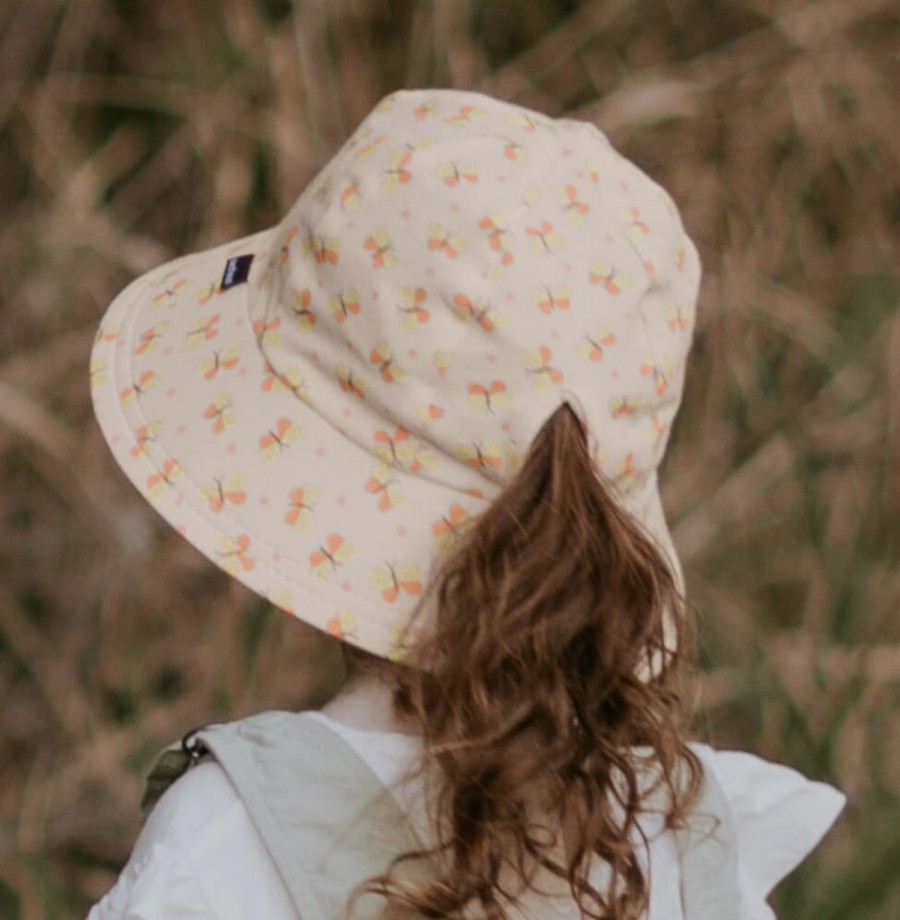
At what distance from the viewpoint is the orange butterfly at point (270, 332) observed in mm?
870

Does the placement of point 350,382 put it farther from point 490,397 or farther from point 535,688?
point 535,688

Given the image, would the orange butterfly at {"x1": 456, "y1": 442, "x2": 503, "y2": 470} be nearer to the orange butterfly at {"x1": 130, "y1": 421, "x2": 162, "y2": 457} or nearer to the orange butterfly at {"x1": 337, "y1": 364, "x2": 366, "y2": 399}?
the orange butterfly at {"x1": 337, "y1": 364, "x2": 366, "y2": 399}

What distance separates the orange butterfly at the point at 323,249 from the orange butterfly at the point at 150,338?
0.39 feet

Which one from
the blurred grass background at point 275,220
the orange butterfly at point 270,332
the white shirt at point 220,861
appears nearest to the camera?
the white shirt at point 220,861

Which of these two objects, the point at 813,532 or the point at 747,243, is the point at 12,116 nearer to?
the point at 747,243

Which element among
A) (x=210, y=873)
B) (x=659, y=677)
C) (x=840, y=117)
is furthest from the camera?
(x=840, y=117)

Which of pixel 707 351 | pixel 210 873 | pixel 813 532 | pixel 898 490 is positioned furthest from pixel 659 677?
pixel 898 490

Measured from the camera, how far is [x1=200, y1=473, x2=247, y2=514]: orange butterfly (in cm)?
84

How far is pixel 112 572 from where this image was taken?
1761 mm

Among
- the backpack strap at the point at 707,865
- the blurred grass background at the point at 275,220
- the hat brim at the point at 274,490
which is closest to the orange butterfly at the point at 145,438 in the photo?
the hat brim at the point at 274,490

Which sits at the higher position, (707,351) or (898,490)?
(707,351)

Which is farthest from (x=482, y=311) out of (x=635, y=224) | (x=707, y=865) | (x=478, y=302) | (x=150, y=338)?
(x=707, y=865)

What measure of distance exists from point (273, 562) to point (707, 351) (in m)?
1.07

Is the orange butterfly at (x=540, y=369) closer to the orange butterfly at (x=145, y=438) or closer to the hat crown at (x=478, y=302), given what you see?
the hat crown at (x=478, y=302)
